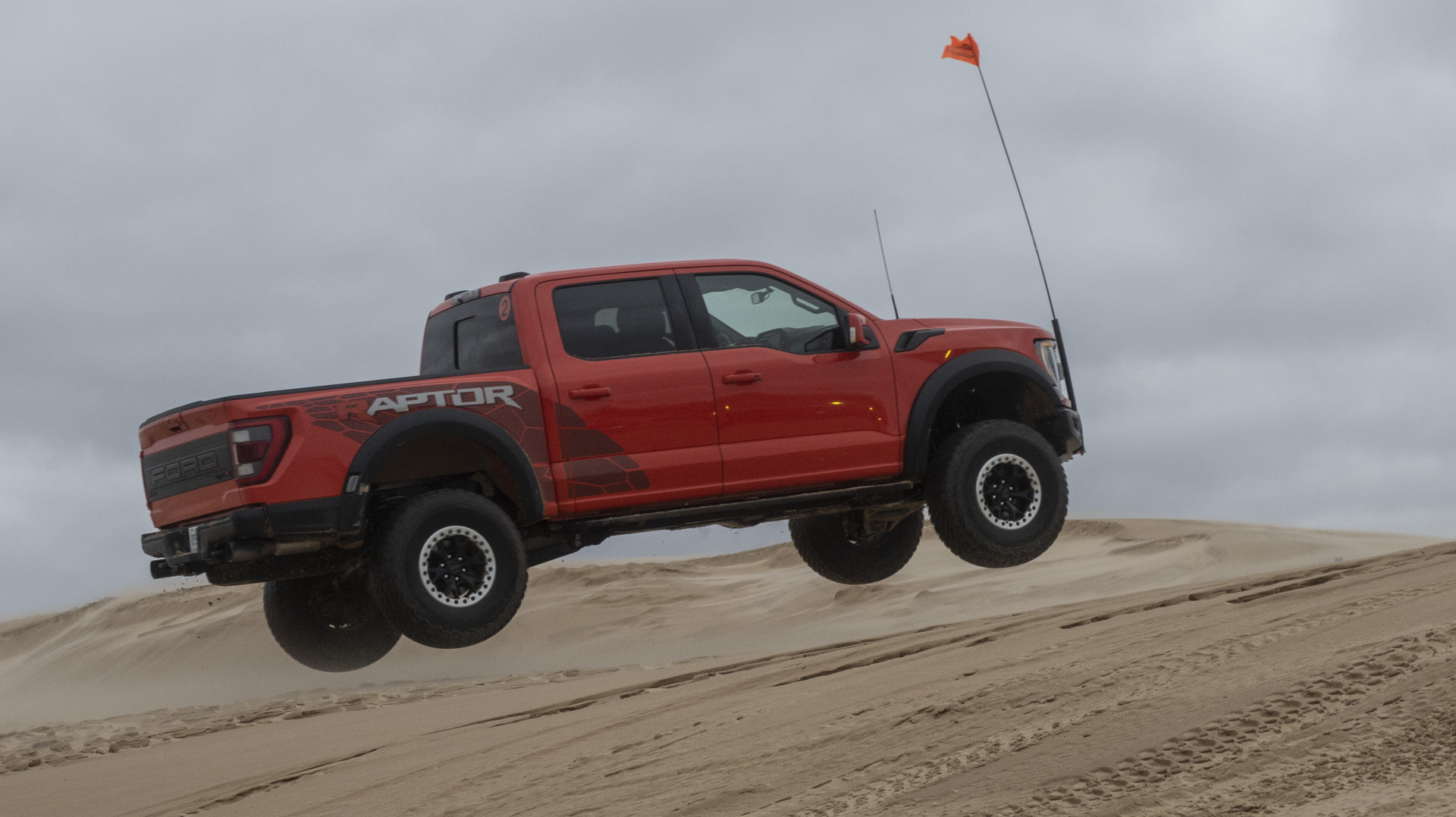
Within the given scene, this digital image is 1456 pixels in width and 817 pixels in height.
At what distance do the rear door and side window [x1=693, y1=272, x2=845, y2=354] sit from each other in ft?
0.80

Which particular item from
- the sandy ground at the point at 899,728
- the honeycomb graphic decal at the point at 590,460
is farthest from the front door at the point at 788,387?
the sandy ground at the point at 899,728

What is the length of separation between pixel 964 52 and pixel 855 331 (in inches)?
117

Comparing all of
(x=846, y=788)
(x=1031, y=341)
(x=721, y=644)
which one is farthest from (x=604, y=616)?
(x=846, y=788)

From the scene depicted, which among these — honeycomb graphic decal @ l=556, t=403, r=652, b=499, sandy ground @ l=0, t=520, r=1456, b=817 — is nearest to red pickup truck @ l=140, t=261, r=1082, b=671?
honeycomb graphic decal @ l=556, t=403, r=652, b=499

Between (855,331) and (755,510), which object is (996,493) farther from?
(755,510)

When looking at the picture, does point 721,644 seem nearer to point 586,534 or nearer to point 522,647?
point 522,647

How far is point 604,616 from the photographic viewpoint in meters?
15.2

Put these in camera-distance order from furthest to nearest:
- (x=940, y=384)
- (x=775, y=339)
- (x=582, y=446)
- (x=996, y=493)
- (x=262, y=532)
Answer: (x=996, y=493) → (x=940, y=384) → (x=775, y=339) → (x=582, y=446) → (x=262, y=532)

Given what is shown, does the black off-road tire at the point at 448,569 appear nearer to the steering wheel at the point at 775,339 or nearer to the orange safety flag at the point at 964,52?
the steering wheel at the point at 775,339

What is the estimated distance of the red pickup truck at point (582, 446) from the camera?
20.6 feet

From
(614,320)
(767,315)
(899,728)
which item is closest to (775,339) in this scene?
(767,315)

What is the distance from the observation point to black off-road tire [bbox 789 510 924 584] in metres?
8.81

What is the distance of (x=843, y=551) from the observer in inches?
347

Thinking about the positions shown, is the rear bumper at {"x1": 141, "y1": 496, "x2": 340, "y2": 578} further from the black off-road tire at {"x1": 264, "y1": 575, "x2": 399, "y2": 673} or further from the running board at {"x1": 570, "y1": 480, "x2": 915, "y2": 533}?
the running board at {"x1": 570, "y1": 480, "x2": 915, "y2": 533}
